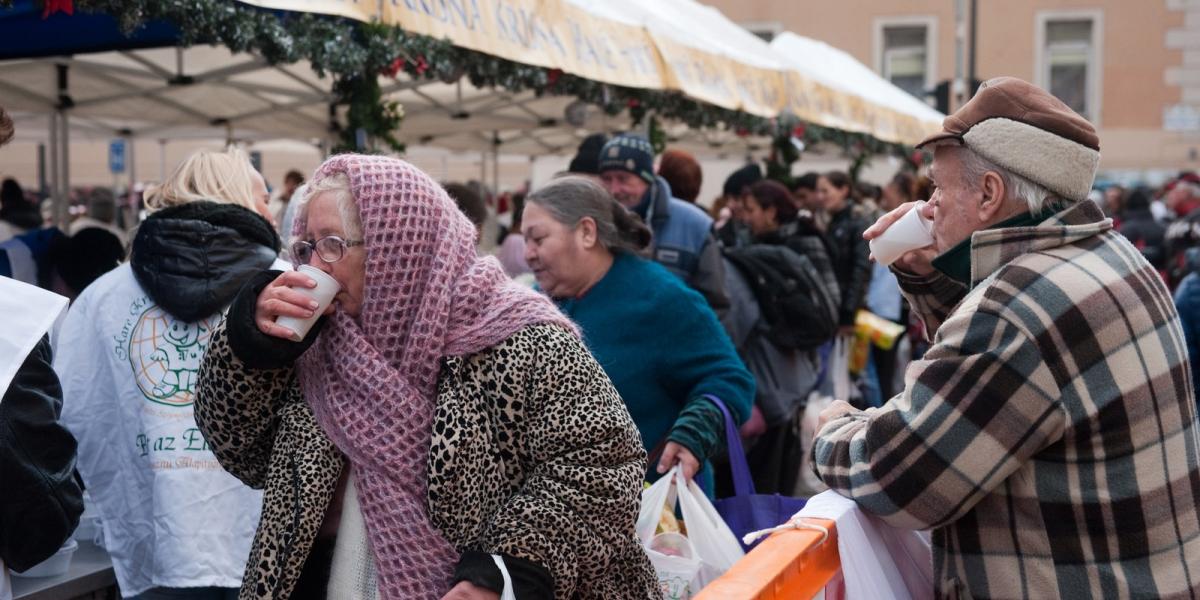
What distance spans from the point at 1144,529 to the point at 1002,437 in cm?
29

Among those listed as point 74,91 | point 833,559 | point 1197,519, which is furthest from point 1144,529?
point 74,91

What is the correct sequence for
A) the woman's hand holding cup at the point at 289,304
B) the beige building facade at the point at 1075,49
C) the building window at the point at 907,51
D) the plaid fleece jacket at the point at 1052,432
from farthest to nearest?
the building window at the point at 907,51, the beige building facade at the point at 1075,49, the woman's hand holding cup at the point at 289,304, the plaid fleece jacket at the point at 1052,432

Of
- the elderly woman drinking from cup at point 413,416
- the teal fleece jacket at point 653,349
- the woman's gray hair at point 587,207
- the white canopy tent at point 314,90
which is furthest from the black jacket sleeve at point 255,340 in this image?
the white canopy tent at point 314,90

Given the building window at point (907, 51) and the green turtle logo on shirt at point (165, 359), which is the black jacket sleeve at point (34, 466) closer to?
the green turtle logo on shirt at point (165, 359)

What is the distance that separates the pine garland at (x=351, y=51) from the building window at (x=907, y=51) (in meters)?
24.9

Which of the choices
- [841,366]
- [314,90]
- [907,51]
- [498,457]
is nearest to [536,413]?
[498,457]

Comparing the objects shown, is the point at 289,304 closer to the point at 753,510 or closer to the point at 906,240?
the point at 906,240

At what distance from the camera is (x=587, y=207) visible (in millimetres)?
3715

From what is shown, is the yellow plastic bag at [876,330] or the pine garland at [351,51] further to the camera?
the yellow plastic bag at [876,330]

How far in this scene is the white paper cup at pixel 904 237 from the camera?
2.38 metres

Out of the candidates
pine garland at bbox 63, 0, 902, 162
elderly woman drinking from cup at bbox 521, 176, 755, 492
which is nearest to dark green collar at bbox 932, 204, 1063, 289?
elderly woman drinking from cup at bbox 521, 176, 755, 492

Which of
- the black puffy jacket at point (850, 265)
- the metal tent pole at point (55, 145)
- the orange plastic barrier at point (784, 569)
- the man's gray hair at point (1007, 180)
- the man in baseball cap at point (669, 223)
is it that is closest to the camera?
the orange plastic barrier at point (784, 569)

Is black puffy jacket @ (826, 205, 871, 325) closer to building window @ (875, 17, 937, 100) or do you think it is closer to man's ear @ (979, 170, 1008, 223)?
man's ear @ (979, 170, 1008, 223)

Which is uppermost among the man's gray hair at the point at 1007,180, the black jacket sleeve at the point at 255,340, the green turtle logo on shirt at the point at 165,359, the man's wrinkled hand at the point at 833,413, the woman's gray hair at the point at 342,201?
the man's gray hair at the point at 1007,180
